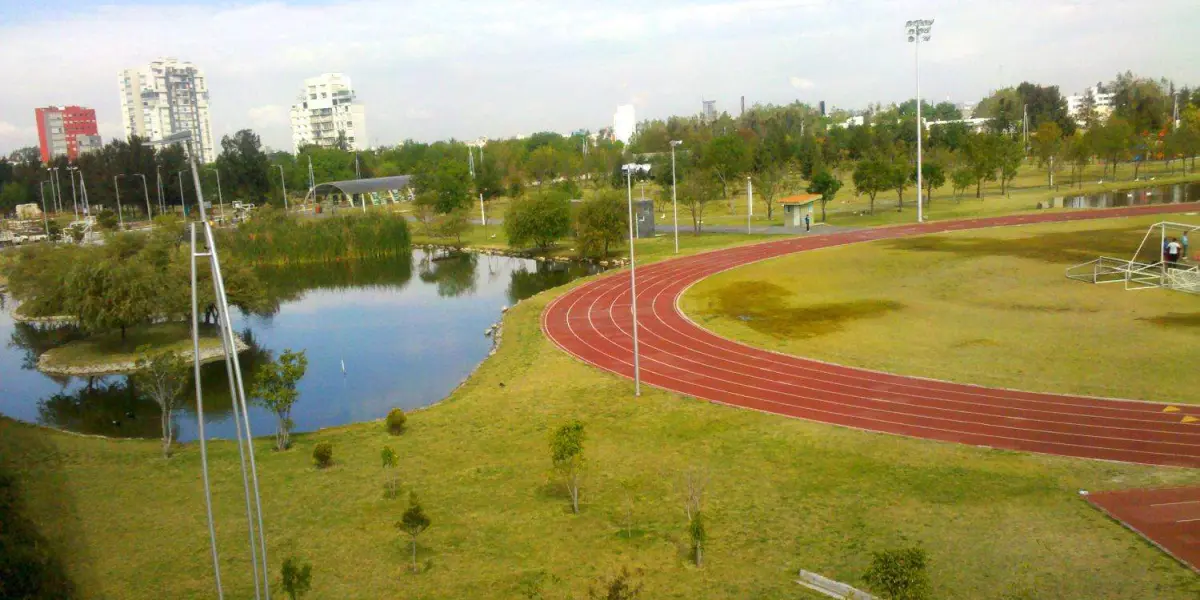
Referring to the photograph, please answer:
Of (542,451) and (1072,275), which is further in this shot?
(1072,275)

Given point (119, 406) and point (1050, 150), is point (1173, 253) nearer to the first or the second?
point (119, 406)

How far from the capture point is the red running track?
18.6 metres

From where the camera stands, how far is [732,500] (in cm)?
1642

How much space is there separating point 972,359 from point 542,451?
43.3ft

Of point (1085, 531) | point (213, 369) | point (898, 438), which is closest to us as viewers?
point (1085, 531)

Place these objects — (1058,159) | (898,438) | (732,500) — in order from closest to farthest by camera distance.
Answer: (732,500) < (898,438) < (1058,159)

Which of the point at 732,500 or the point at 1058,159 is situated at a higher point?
the point at 1058,159

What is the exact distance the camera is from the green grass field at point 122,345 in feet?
Result: 112

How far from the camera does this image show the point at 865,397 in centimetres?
2252

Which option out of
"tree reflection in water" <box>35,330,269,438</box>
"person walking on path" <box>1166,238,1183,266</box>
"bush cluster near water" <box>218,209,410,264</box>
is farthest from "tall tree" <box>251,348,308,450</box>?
"bush cluster near water" <box>218,209,410,264</box>

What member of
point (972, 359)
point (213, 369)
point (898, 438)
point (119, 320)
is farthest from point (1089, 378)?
point (119, 320)

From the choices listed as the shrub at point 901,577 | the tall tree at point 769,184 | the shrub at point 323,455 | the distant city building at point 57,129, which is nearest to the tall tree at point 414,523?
the shrub at point 323,455

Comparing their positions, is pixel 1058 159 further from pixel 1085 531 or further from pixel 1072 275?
pixel 1085 531

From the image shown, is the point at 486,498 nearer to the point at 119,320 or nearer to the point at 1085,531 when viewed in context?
the point at 1085,531
